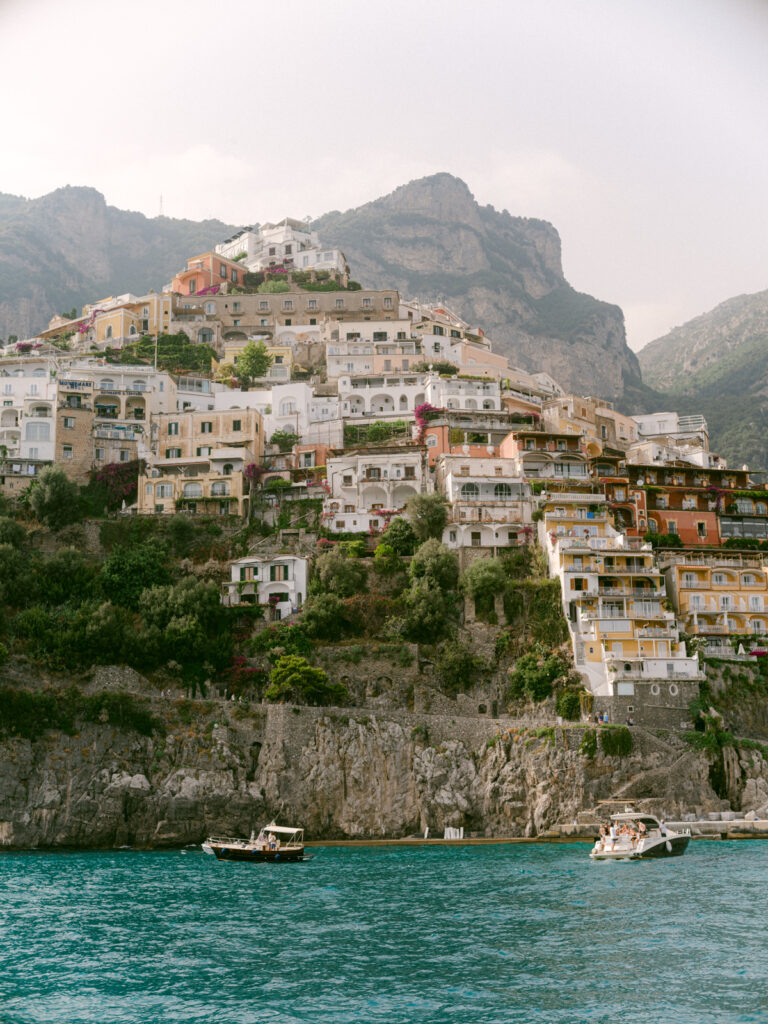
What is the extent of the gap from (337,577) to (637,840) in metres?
24.3

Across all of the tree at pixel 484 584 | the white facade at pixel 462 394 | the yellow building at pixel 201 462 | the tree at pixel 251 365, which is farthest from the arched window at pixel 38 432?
the tree at pixel 484 584

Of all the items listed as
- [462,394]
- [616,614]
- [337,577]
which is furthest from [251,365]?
[616,614]

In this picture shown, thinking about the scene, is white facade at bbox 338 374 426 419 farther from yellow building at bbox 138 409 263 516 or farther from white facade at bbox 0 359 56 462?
white facade at bbox 0 359 56 462

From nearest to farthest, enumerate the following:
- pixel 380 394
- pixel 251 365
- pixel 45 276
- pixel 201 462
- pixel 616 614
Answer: pixel 616 614
pixel 201 462
pixel 380 394
pixel 251 365
pixel 45 276

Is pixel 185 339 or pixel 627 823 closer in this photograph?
pixel 627 823

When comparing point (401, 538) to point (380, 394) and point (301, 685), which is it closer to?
point (301, 685)

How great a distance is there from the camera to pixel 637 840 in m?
45.0

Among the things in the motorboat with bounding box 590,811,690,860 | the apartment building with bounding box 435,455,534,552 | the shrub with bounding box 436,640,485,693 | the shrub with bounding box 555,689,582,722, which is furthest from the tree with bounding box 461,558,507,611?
the motorboat with bounding box 590,811,690,860

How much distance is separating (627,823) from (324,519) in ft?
101

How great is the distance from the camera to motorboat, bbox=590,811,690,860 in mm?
44469

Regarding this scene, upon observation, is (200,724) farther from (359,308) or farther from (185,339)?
(359,308)

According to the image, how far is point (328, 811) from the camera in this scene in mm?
53156

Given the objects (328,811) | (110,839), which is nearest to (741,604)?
(328,811)

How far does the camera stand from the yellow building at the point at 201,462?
73188mm
